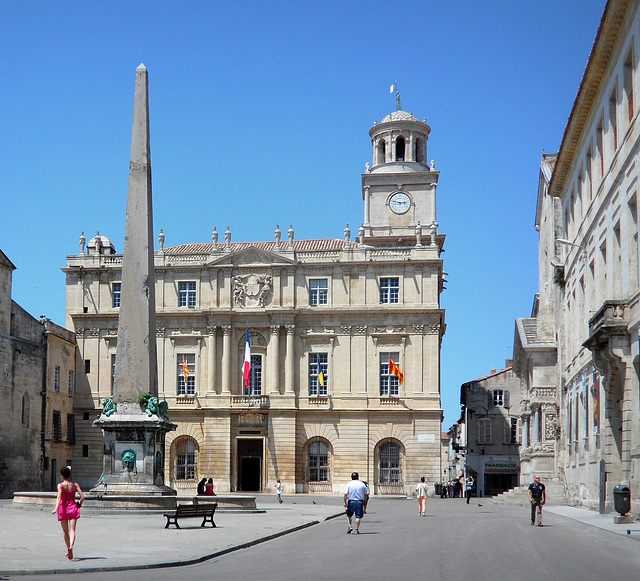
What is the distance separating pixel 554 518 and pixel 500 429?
4026cm

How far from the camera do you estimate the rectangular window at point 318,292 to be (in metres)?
57.4

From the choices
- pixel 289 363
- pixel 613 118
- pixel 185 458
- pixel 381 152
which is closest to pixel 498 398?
pixel 289 363

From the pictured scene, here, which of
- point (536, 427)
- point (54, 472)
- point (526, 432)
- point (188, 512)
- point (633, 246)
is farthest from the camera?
point (54, 472)

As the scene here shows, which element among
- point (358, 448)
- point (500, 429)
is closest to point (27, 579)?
point (358, 448)

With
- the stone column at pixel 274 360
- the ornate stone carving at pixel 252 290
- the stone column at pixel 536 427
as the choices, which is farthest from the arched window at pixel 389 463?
the stone column at pixel 536 427

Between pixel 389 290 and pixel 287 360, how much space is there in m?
7.25

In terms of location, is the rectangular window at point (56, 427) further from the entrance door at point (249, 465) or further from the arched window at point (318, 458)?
the arched window at point (318, 458)

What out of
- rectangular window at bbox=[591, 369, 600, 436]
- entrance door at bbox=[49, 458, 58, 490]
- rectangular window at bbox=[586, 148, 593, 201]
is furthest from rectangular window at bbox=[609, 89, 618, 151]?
entrance door at bbox=[49, 458, 58, 490]

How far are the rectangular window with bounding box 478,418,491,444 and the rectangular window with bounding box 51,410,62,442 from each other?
2899 cm

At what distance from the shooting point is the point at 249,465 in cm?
5734

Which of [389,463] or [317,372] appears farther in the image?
[317,372]

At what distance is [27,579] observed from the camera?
12.3 meters

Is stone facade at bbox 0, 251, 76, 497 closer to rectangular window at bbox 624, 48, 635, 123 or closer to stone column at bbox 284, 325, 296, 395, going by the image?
stone column at bbox 284, 325, 296, 395

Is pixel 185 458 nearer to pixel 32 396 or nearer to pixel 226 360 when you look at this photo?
pixel 226 360
